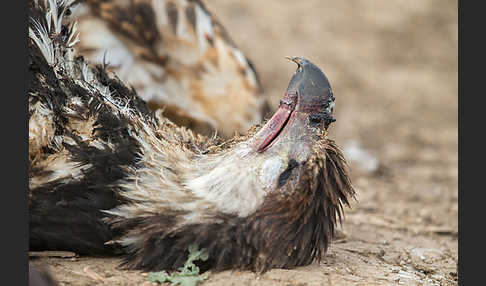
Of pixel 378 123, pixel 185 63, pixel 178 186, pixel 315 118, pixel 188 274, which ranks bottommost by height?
pixel 188 274

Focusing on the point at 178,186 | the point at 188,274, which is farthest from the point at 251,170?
the point at 188,274

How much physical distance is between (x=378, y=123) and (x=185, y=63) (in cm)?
442

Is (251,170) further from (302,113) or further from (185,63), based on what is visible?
(185,63)

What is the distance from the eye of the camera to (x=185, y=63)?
18.0 ft

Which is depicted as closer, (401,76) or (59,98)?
(59,98)

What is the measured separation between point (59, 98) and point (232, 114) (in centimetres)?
242

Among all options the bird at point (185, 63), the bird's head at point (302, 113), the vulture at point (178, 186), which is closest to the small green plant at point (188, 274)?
the vulture at point (178, 186)

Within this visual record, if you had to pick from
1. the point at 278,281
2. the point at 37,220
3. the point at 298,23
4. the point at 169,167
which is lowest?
the point at 278,281

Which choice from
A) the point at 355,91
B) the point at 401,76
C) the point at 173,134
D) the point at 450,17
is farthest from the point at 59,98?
the point at 450,17

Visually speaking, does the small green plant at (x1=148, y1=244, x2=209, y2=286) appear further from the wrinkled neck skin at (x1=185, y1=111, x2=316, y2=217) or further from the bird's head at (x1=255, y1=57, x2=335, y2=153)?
the bird's head at (x1=255, y1=57, x2=335, y2=153)

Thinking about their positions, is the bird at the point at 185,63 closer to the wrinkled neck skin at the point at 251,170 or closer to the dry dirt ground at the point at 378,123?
the dry dirt ground at the point at 378,123

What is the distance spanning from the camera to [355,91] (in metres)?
9.95

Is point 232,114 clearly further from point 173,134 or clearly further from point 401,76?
point 401,76

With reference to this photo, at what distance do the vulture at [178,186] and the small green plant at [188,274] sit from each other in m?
0.03
